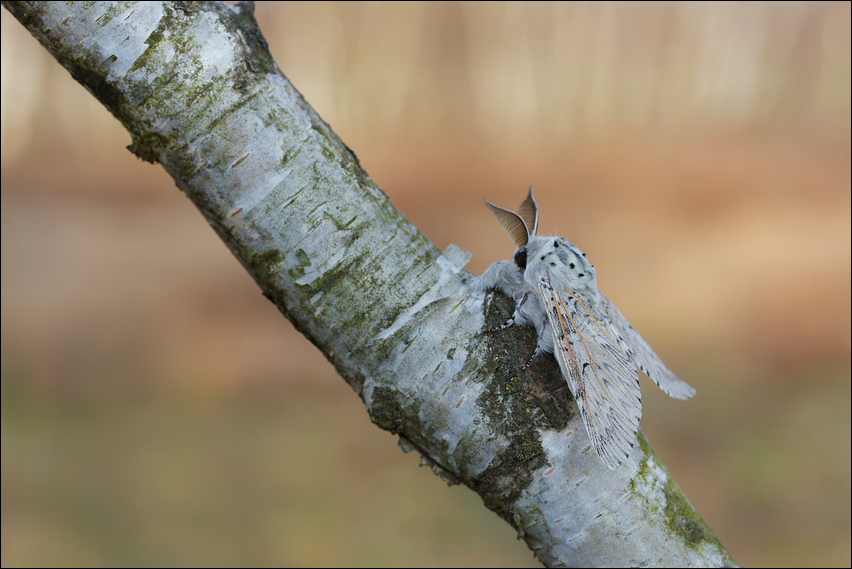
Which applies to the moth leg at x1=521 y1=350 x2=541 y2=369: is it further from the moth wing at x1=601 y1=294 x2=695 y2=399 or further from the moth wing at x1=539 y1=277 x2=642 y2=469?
the moth wing at x1=601 y1=294 x2=695 y2=399

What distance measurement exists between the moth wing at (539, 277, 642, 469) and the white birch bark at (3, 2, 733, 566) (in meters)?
0.01

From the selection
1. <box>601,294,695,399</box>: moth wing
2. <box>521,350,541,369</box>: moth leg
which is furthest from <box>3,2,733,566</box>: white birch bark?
<box>601,294,695,399</box>: moth wing

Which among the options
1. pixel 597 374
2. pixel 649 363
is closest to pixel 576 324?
pixel 597 374

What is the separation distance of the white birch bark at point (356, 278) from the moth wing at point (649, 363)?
0.54 feet

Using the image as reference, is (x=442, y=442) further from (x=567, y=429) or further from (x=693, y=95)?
(x=693, y=95)

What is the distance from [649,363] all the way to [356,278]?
420 millimetres

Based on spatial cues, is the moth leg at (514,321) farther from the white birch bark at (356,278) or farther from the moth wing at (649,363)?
the moth wing at (649,363)

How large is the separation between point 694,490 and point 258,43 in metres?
2.15

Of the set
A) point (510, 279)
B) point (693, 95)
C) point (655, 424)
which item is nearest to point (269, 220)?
point (510, 279)

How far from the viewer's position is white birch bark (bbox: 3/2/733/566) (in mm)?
432

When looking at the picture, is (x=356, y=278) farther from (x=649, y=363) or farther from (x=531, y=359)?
(x=649, y=363)

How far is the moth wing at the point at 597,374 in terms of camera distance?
0.48 m

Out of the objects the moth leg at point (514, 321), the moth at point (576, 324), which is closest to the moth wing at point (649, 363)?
the moth at point (576, 324)

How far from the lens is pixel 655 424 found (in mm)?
2092
